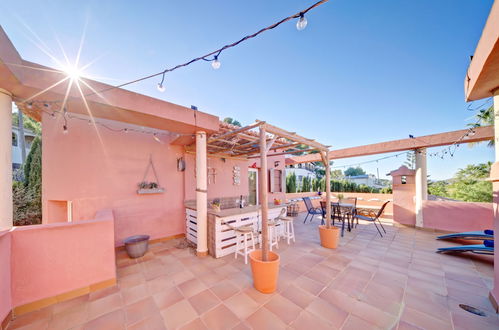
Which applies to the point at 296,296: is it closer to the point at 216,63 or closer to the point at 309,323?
the point at 309,323

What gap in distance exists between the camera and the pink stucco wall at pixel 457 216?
14.2ft

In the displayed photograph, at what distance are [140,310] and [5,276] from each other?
1.43 meters

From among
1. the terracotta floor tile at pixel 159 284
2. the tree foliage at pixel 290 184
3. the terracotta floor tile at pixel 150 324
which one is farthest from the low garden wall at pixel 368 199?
the terracotta floor tile at pixel 150 324

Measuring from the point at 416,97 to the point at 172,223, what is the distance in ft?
27.2

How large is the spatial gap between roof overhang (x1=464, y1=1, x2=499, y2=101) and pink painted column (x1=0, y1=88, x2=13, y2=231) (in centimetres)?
492

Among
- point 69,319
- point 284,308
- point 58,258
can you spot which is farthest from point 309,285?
point 58,258

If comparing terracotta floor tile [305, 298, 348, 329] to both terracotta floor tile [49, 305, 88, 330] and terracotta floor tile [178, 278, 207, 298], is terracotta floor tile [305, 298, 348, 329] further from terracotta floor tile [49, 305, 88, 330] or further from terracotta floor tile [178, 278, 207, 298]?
terracotta floor tile [49, 305, 88, 330]

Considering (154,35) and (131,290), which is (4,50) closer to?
(154,35)

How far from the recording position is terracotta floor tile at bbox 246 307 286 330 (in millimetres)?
1683

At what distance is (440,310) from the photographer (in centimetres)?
190

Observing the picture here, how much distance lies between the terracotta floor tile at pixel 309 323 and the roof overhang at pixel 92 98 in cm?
314

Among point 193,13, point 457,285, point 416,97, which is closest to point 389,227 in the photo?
point 457,285

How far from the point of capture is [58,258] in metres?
2.11

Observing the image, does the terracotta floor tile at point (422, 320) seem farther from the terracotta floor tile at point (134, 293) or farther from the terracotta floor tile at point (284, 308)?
the terracotta floor tile at point (134, 293)
